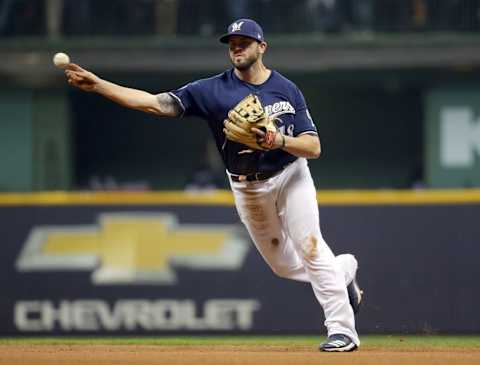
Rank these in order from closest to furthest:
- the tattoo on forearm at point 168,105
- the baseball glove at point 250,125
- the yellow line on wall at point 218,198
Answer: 1. the baseball glove at point 250,125
2. the tattoo on forearm at point 168,105
3. the yellow line on wall at point 218,198

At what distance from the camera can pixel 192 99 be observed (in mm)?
7887

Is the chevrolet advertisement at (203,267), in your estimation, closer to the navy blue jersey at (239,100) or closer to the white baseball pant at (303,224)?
the white baseball pant at (303,224)

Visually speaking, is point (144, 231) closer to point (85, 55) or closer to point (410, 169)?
point (85, 55)

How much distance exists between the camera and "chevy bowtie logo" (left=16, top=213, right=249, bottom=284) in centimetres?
1273

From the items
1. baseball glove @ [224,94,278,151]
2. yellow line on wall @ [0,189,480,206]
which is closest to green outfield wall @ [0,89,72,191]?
yellow line on wall @ [0,189,480,206]

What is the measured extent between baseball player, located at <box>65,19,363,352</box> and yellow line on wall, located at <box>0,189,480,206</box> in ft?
15.1

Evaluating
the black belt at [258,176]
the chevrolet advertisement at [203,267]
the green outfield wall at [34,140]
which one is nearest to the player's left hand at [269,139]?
the black belt at [258,176]

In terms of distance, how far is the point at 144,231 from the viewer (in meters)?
12.8

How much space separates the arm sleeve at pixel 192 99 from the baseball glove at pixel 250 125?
1.17 ft

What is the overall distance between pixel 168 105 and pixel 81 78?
0.59 m

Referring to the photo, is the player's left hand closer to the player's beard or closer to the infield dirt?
the player's beard

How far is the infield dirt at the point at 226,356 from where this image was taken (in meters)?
7.27

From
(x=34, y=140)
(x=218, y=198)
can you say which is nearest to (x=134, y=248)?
(x=218, y=198)

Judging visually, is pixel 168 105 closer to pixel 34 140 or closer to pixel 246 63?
pixel 246 63
